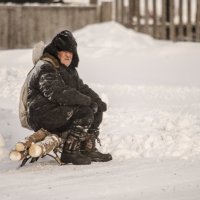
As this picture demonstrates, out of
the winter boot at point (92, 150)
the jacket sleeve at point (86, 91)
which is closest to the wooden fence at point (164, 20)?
the jacket sleeve at point (86, 91)

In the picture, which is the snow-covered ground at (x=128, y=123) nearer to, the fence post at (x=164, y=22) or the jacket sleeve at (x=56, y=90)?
the fence post at (x=164, y=22)

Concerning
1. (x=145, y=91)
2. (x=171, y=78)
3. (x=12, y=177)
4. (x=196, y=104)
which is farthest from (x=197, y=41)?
(x=12, y=177)

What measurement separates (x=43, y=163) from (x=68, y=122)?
52cm

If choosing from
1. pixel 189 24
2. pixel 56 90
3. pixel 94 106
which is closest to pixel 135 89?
pixel 189 24

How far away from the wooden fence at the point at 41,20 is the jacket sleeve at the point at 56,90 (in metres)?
9.00

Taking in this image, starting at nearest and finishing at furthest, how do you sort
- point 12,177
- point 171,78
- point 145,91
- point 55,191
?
point 55,191 → point 12,177 → point 145,91 → point 171,78

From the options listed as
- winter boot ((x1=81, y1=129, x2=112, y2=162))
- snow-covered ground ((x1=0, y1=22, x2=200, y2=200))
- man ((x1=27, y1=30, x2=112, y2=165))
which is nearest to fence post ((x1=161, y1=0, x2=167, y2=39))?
snow-covered ground ((x1=0, y1=22, x2=200, y2=200))

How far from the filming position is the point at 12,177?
578 cm

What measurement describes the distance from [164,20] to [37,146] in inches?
367

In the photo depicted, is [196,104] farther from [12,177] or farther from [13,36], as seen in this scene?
[13,36]

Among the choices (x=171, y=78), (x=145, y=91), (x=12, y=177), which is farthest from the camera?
(x=171, y=78)

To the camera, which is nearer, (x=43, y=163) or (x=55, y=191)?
(x=55, y=191)

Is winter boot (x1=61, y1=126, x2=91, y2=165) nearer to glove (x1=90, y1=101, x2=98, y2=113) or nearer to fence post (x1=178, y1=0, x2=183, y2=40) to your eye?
glove (x1=90, y1=101, x2=98, y2=113)

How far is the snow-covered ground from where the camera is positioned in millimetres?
5336
